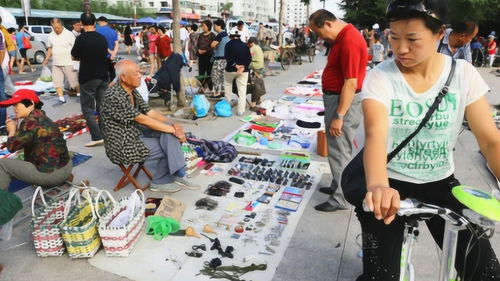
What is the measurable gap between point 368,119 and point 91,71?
5.36 metres

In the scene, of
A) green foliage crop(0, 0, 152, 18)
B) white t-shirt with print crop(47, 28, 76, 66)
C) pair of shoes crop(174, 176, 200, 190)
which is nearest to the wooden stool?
pair of shoes crop(174, 176, 200, 190)

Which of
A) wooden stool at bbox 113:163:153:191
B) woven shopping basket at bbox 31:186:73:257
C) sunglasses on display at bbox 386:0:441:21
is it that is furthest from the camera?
wooden stool at bbox 113:163:153:191

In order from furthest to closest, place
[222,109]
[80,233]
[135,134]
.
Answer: [222,109] < [135,134] < [80,233]

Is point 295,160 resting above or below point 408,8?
below

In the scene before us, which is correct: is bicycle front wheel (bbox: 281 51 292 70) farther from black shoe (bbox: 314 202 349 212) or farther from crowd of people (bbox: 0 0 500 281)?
black shoe (bbox: 314 202 349 212)

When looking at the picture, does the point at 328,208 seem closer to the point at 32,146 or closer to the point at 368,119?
the point at 368,119

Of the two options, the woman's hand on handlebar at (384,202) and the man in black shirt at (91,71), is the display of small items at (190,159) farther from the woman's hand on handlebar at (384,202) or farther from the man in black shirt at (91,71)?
the woman's hand on handlebar at (384,202)

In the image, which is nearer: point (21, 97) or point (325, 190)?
point (21, 97)

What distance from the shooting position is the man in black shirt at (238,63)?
7781 mm

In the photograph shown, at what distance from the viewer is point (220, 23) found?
9.31 metres

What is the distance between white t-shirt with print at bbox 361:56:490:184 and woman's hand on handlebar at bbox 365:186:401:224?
482 millimetres

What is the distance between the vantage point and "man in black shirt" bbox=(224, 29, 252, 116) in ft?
25.5

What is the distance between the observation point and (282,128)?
7.21m

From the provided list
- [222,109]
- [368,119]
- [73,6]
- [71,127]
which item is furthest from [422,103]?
[73,6]
